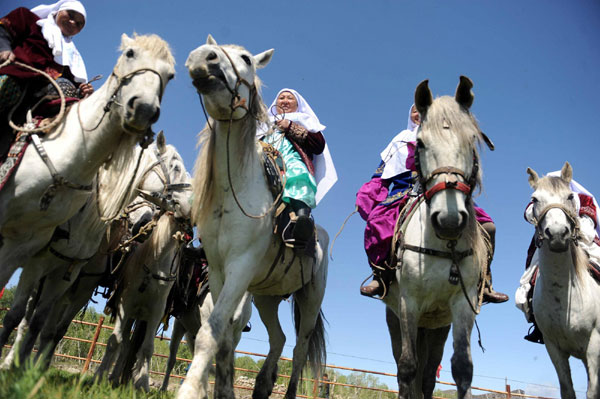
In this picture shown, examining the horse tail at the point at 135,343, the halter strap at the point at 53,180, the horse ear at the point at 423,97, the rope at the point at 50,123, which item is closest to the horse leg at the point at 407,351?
the horse ear at the point at 423,97

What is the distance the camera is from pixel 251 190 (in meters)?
4.41

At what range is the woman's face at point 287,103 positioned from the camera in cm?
634

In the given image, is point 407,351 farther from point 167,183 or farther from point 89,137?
point 167,183

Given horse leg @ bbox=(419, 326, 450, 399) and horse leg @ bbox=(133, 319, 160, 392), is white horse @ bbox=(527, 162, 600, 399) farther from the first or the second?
horse leg @ bbox=(133, 319, 160, 392)

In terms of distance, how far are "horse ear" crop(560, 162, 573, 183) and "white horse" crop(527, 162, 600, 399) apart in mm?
436

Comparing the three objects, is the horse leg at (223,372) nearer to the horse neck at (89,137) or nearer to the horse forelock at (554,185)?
the horse neck at (89,137)

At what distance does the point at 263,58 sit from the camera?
486cm

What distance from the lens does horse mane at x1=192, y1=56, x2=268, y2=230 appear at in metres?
4.39

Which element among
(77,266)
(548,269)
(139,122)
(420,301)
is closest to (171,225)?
(77,266)

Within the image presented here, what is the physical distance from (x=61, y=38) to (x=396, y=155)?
13.6ft

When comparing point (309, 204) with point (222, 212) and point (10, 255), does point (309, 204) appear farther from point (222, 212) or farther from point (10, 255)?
point (10, 255)

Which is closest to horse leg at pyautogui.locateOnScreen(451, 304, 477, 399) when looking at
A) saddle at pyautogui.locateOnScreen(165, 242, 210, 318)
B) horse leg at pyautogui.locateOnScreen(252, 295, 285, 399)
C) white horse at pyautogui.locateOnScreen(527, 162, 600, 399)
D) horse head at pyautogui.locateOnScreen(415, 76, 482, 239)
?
horse head at pyautogui.locateOnScreen(415, 76, 482, 239)

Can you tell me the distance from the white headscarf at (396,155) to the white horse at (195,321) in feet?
9.98

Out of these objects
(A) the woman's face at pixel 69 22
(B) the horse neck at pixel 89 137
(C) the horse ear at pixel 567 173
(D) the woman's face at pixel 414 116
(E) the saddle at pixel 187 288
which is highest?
(D) the woman's face at pixel 414 116
